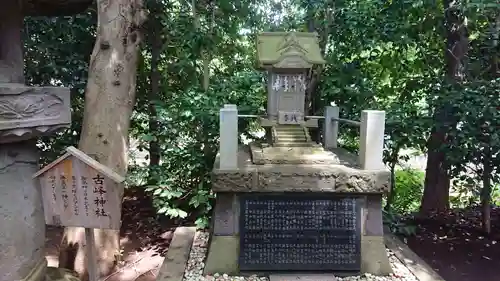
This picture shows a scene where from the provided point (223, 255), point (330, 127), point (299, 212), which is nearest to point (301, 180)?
point (299, 212)

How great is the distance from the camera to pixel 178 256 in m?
4.70

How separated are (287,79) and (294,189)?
141 cm

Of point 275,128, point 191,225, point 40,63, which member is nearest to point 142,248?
point 191,225

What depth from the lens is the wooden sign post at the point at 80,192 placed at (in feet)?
8.79

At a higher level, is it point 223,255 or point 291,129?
point 291,129

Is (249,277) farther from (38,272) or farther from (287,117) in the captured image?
(38,272)

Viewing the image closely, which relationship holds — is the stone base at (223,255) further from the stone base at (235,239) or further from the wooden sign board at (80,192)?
the wooden sign board at (80,192)

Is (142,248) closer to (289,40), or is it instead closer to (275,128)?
(275,128)

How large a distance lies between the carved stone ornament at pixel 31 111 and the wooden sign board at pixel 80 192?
29cm

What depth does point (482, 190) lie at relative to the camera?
5.51 m

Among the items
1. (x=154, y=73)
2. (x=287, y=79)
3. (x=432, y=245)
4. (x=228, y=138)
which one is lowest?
(x=432, y=245)

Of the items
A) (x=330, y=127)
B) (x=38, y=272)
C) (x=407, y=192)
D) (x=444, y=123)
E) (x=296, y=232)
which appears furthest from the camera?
(x=407, y=192)

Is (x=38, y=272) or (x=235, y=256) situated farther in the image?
(x=235, y=256)

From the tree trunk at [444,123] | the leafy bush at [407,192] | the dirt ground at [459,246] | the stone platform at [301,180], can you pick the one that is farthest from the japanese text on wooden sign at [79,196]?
the leafy bush at [407,192]
